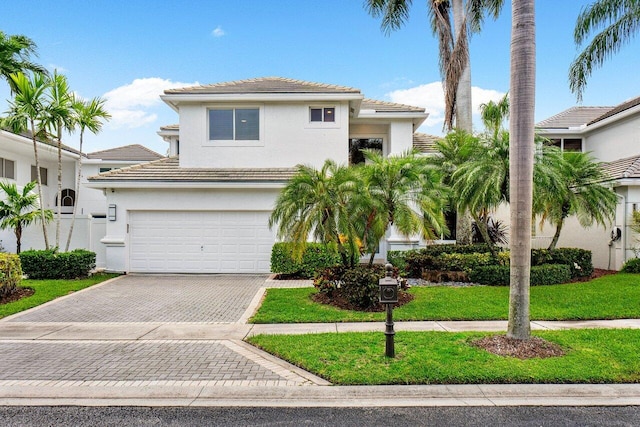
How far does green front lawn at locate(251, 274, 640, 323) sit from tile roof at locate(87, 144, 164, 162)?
1859 cm

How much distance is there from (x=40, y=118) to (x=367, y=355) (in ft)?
45.3

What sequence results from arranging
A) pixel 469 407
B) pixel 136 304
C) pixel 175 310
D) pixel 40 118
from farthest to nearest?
1. pixel 40 118
2. pixel 136 304
3. pixel 175 310
4. pixel 469 407

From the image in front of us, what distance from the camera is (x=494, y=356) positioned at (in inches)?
220

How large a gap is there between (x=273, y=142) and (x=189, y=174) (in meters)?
3.49

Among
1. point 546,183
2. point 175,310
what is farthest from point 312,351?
point 546,183

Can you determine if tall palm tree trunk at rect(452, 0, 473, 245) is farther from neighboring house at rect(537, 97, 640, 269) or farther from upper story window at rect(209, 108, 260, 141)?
upper story window at rect(209, 108, 260, 141)

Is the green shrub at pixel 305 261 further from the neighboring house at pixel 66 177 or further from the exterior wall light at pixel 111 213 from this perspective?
the neighboring house at pixel 66 177

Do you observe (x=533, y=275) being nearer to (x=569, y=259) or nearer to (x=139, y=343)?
(x=569, y=259)

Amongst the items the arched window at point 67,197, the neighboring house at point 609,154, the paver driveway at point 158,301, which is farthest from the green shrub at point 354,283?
the arched window at point 67,197

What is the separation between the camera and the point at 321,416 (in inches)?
165

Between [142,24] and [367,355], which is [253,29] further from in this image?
[367,355]

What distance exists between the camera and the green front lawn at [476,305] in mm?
8007

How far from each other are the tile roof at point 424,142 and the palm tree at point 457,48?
4.62 ft

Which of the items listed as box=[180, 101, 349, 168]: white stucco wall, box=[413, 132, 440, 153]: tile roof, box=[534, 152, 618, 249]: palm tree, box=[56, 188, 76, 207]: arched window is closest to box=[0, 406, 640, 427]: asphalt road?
box=[534, 152, 618, 249]: palm tree
